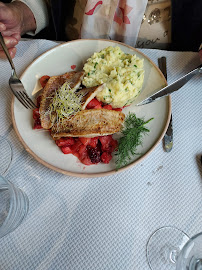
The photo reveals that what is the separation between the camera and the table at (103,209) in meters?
1.14

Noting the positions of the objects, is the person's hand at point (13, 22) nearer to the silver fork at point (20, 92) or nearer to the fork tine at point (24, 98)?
the silver fork at point (20, 92)

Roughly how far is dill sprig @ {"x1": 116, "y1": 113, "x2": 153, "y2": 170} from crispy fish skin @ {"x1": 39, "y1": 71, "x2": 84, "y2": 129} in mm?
396

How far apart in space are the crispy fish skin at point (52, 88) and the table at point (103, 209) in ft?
0.77

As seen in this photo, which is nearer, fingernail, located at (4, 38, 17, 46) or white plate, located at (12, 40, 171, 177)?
white plate, located at (12, 40, 171, 177)

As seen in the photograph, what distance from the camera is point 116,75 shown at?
1.50 m

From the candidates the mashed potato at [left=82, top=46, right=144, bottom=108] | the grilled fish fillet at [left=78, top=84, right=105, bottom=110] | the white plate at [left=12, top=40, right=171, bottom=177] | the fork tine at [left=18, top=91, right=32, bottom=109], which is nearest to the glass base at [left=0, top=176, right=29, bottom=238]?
the white plate at [left=12, top=40, right=171, bottom=177]

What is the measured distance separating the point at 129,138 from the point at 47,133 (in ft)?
1.57

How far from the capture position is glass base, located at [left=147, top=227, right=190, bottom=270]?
113 centimetres

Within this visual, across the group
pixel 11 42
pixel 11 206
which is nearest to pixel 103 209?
pixel 11 206

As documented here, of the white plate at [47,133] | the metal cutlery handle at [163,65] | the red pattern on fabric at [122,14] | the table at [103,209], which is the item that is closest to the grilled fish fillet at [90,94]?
the white plate at [47,133]

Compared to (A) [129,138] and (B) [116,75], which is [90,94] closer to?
(B) [116,75]

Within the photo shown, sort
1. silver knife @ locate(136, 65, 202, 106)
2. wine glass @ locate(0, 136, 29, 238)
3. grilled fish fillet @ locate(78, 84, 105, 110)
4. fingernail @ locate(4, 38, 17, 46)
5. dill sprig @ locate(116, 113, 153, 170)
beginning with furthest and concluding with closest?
fingernail @ locate(4, 38, 17, 46) < silver knife @ locate(136, 65, 202, 106) < grilled fish fillet @ locate(78, 84, 105, 110) < dill sprig @ locate(116, 113, 153, 170) < wine glass @ locate(0, 136, 29, 238)

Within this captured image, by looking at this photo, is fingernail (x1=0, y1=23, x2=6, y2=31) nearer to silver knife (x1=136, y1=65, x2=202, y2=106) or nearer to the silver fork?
the silver fork

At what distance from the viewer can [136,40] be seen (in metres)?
1.99
